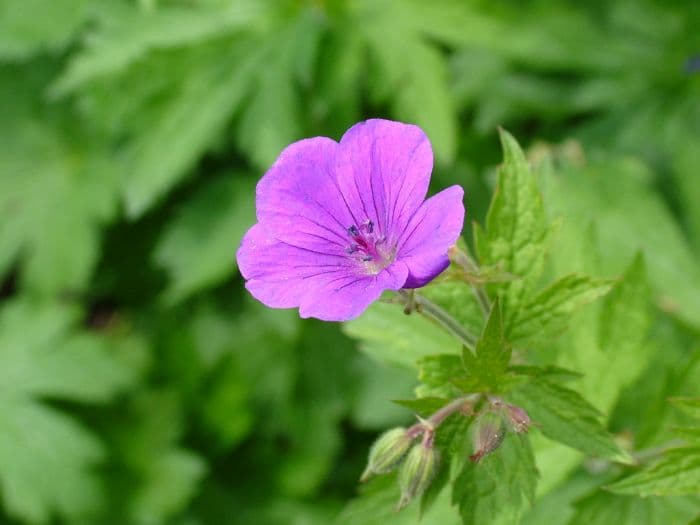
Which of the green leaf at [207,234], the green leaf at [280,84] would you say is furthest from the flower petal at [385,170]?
the green leaf at [207,234]

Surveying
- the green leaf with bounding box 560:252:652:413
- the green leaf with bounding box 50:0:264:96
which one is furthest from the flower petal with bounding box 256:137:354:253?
the green leaf with bounding box 50:0:264:96

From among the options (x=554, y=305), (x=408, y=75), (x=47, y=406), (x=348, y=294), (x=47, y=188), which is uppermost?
(x=408, y=75)

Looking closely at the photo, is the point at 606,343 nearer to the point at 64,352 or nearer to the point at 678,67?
the point at 678,67

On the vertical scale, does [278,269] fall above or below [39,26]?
below

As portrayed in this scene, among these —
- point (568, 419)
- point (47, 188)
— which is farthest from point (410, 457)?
point (47, 188)

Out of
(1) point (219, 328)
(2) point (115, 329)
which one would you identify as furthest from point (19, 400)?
(1) point (219, 328)

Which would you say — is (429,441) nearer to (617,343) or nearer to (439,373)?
(439,373)
